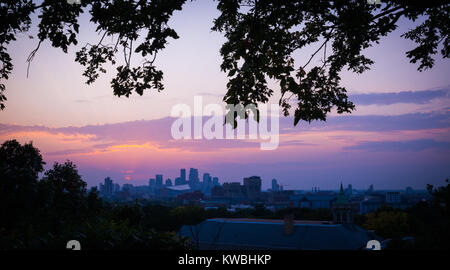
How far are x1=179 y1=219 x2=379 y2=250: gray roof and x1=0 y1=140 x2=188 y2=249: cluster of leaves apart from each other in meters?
19.8

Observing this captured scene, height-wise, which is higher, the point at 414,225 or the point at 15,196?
the point at 15,196

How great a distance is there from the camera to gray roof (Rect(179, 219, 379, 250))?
48.8 m

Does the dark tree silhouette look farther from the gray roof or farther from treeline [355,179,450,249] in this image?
the gray roof

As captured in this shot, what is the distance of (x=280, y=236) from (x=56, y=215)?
124 feet

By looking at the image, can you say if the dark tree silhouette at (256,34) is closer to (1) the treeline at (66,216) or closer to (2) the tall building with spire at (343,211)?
(1) the treeline at (66,216)

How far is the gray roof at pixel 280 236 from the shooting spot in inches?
1921

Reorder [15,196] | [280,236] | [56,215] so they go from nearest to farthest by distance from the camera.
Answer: [15,196] < [56,215] < [280,236]

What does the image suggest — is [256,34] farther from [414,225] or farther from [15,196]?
[414,225]

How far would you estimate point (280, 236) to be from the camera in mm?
54688

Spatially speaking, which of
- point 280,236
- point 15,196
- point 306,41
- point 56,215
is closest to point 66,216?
point 56,215

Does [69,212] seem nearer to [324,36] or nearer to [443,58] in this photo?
[324,36]
